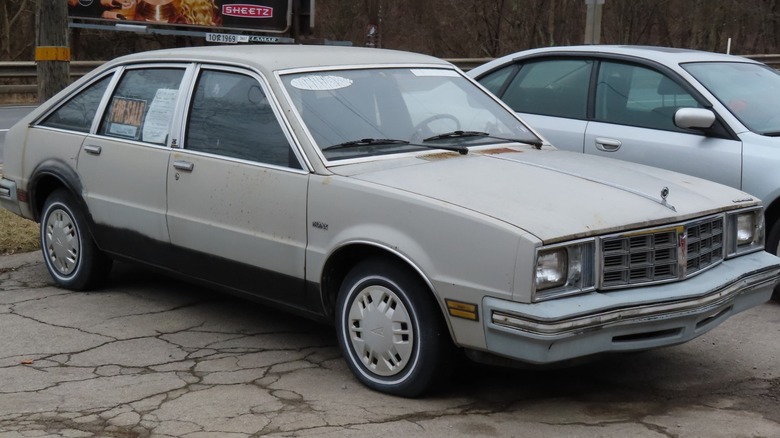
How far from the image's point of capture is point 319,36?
32.3 m

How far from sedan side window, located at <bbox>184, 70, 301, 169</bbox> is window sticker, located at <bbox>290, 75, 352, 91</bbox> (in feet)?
0.66

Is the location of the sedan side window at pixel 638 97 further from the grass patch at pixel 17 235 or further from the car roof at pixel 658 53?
the grass patch at pixel 17 235

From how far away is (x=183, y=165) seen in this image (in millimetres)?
5828

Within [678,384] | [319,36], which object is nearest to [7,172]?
[678,384]

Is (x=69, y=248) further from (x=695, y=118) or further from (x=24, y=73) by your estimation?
(x=24, y=73)

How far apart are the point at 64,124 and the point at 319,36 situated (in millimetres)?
25943

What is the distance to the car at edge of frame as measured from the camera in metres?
6.64

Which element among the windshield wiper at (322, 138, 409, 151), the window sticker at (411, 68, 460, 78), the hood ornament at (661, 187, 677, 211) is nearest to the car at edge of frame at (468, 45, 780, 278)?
the window sticker at (411, 68, 460, 78)

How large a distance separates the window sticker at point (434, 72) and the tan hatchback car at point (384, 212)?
0.04ft

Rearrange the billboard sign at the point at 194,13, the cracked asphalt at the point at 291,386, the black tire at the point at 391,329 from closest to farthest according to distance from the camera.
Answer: the cracked asphalt at the point at 291,386, the black tire at the point at 391,329, the billboard sign at the point at 194,13

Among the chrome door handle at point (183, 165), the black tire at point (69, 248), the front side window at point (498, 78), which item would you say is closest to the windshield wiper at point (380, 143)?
the chrome door handle at point (183, 165)

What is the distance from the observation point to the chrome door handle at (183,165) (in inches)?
228

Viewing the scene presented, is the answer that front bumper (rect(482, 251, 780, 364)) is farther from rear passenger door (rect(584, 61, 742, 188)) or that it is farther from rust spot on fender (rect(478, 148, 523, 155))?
rear passenger door (rect(584, 61, 742, 188))

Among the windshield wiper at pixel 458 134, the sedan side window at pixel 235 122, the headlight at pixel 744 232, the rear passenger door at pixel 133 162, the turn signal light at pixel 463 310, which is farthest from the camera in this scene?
the rear passenger door at pixel 133 162
